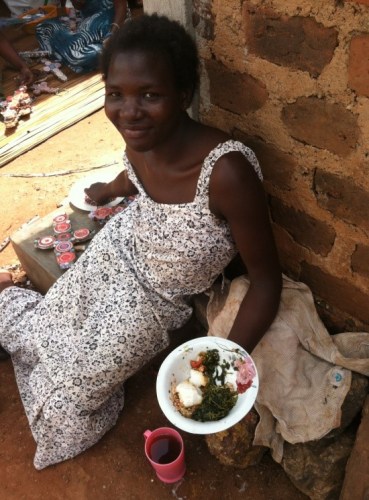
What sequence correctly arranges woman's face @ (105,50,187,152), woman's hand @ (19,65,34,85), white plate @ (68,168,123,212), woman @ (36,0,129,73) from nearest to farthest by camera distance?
woman's face @ (105,50,187,152), white plate @ (68,168,123,212), woman's hand @ (19,65,34,85), woman @ (36,0,129,73)

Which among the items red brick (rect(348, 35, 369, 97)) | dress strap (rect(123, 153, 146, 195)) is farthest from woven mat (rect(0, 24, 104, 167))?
red brick (rect(348, 35, 369, 97))

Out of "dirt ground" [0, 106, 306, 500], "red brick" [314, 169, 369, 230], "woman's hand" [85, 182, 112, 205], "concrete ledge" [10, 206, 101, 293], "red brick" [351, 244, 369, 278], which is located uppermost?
"red brick" [314, 169, 369, 230]

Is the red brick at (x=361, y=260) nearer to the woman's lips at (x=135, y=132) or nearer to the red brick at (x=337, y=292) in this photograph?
the red brick at (x=337, y=292)

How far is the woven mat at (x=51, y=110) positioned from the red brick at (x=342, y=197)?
3.04 m

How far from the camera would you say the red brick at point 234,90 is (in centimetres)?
173

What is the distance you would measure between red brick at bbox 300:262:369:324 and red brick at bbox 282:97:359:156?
571 mm

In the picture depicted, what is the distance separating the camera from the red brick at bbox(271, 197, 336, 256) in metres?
1.87

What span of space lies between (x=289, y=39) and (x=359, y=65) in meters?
0.24

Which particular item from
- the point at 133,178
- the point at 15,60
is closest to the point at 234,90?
the point at 133,178

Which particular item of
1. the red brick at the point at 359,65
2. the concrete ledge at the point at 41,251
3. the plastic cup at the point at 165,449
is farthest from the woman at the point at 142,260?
the red brick at the point at 359,65

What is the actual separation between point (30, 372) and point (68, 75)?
3530mm

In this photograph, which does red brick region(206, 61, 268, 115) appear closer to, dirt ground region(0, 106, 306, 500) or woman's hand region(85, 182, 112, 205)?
woman's hand region(85, 182, 112, 205)

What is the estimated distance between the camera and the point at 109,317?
6.77 feet

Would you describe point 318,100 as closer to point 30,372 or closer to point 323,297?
point 323,297
